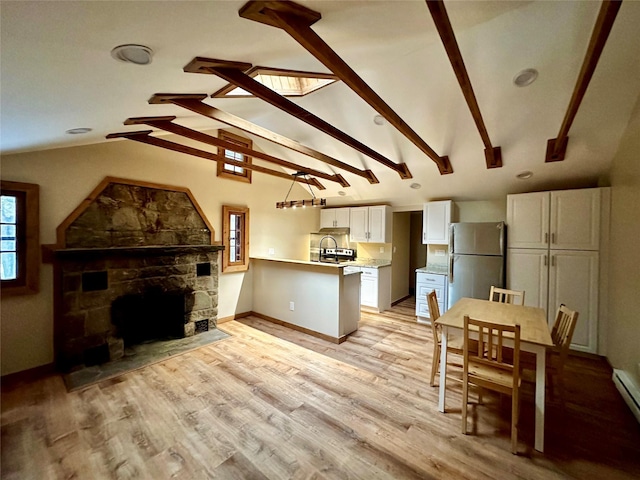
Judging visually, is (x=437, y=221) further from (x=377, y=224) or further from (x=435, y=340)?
(x=435, y=340)

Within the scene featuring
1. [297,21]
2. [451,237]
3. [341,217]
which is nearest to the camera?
[297,21]

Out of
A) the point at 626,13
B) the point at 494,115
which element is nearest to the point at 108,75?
the point at 626,13

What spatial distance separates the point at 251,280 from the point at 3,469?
3.43 metres

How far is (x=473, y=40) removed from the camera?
2082 mm

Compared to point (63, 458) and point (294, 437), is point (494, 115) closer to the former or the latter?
point (294, 437)

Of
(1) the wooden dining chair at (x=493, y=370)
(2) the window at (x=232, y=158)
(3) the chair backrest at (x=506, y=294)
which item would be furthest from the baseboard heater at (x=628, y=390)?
(2) the window at (x=232, y=158)

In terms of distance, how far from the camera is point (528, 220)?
3.77m

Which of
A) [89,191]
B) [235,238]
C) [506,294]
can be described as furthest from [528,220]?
[89,191]

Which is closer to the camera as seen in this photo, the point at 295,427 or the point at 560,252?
the point at 295,427

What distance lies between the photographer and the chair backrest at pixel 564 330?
6.83 feet

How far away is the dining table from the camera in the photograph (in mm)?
1897

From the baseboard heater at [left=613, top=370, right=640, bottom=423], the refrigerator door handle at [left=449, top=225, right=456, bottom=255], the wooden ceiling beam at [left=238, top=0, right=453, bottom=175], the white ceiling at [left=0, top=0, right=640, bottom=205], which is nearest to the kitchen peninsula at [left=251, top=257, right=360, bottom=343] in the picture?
the refrigerator door handle at [left=449, top=225, right=456, bottom=255]

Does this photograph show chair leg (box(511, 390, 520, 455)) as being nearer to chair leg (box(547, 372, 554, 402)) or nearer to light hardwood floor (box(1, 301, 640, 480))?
light hardwood floor (box(1, 301, 640, 480))

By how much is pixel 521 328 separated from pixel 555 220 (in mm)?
2345
